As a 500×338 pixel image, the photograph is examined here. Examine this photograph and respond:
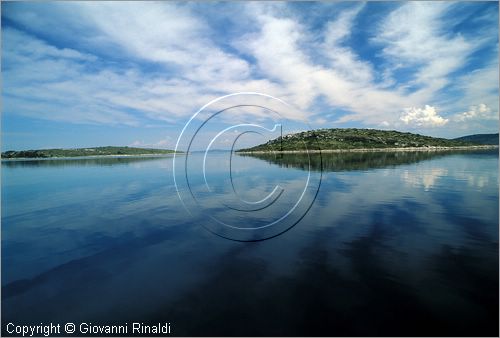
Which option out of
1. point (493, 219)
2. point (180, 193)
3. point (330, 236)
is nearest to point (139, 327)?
point (330, 236)

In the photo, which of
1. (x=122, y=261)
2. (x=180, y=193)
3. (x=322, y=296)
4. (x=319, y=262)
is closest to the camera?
(x=322, y=296)

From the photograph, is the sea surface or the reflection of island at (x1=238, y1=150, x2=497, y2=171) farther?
the reflection of island at (x1=238, y1=150, x2=497, y2=171)

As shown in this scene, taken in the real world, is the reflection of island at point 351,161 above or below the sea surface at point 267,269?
above

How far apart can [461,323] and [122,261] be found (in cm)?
1899

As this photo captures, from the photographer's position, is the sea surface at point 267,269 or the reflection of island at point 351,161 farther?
the reflection of island at point 351,161

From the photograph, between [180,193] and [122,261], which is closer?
[122,261]

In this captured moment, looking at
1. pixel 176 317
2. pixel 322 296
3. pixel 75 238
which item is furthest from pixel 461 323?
pixel 75 238

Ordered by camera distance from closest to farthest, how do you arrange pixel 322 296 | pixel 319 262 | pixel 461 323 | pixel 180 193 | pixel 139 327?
pixel 461 323, pixel 139 327, pixel 322 296, pixel 319 262, pixel 180 193

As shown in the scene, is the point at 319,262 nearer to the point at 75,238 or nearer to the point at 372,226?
the point at 372,226

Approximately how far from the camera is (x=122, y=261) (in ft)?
60.8

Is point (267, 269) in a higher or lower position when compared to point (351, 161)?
lower

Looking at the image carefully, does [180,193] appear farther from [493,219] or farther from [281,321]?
[493,219]

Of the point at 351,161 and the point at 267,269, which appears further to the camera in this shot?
the point at 351,161

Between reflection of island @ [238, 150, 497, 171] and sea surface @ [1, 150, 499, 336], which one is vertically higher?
reflection of island @ [238, 150, 497, 171]
